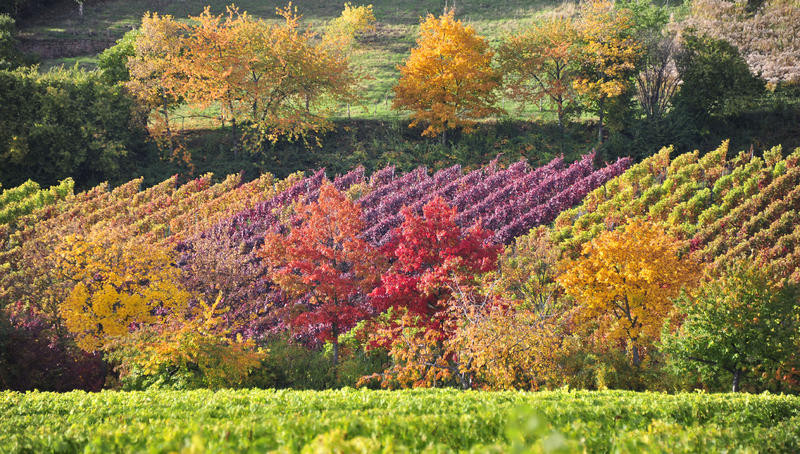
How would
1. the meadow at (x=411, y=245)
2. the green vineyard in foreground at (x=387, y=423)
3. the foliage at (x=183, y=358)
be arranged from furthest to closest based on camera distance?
the foliage at (x=183, y=358), the meadow at (x=411, y=245), the green vineyard in foreground at (x=387, y=423)

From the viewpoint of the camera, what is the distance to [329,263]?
15.1m

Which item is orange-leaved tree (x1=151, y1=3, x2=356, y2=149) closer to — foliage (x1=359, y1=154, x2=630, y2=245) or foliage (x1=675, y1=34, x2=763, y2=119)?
foliage (x1=359, y1=154, x2=630, y2=245)

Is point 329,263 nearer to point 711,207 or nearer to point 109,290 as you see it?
point 109,290

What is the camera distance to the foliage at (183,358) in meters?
12.1

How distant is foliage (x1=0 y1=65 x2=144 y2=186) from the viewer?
26953 mm

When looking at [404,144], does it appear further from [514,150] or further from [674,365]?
[674,365]

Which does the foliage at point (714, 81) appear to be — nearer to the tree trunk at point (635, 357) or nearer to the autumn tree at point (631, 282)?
the autumn tree at point (631, 282)

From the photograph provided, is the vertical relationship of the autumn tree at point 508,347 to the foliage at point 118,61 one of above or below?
below

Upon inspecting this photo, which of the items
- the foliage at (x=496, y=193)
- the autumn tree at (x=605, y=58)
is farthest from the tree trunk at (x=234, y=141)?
the autumn tree at (x=605, y=58)

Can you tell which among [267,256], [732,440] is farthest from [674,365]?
[267,256]

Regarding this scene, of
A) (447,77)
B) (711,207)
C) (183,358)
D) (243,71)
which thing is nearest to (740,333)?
(711,207)

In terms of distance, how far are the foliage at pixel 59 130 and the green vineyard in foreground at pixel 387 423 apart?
837 inches

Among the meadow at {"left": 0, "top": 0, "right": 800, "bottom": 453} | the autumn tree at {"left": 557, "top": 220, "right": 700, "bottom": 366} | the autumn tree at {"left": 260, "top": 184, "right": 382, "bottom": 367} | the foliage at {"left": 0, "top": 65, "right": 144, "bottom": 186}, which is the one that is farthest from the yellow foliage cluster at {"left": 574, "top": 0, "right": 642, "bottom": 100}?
the foliage at {"left": 0, "top": 65, "right": 144, "bottom": 186}

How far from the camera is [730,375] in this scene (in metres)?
12.4
